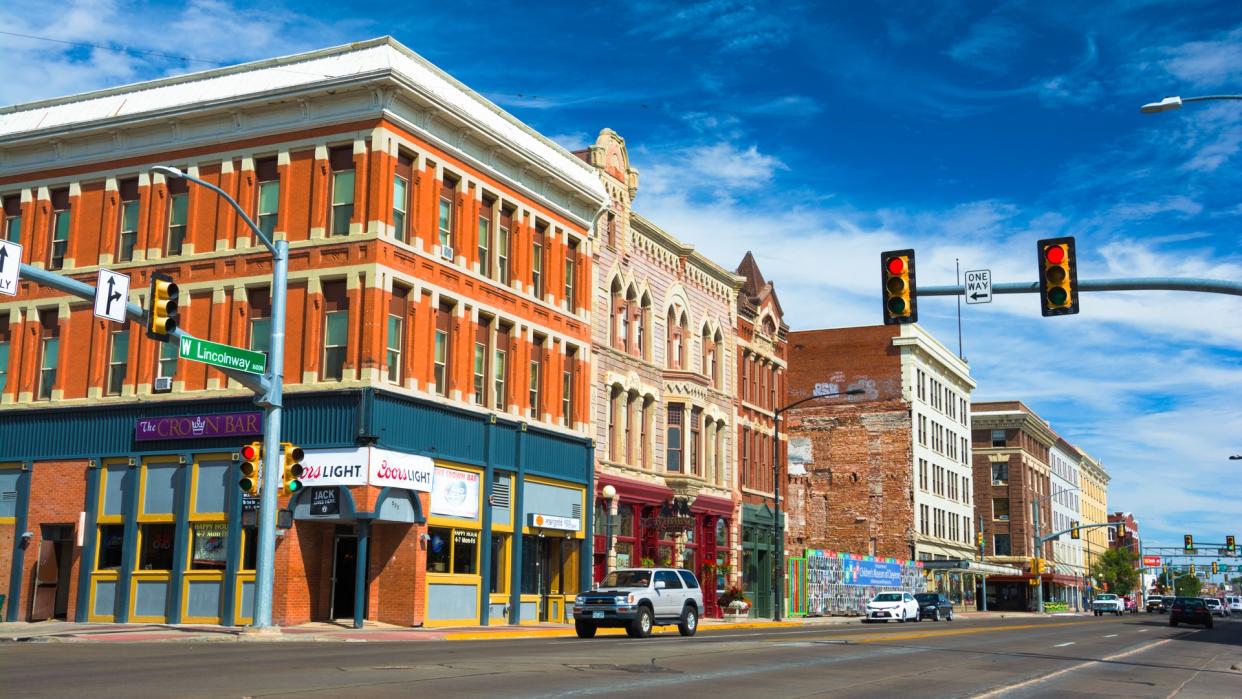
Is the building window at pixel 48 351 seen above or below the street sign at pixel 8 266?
above

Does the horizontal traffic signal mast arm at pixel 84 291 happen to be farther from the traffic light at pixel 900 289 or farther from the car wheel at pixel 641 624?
the traffic light at pixel 900 289

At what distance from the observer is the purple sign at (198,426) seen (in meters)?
33.0

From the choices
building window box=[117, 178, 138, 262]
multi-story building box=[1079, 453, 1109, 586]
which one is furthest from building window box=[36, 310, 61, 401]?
multi-story building box=[1079, 453, 1109, 586]

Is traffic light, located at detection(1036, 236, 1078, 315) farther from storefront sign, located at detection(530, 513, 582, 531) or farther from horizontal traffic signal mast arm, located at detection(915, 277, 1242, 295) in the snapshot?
storefront sign, located at detection(530, 513, 582, 531)

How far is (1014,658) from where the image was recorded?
2483 cm

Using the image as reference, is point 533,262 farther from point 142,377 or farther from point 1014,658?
point 1014,658

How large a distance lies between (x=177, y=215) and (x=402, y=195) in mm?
7055

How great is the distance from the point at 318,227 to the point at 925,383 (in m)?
59.6

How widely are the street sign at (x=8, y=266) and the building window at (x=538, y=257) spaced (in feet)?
70.5

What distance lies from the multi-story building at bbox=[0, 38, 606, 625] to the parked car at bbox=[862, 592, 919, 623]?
21653 mm

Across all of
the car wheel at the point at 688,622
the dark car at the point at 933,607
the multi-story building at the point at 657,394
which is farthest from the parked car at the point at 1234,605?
the car wheel at the point at 688,622

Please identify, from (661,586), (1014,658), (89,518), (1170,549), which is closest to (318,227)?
(89,518)

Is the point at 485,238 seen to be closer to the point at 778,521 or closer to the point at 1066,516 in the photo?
the point at 778,521

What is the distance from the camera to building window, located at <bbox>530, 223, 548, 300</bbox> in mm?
41562
